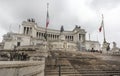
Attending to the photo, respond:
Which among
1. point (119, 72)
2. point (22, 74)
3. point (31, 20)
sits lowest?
point (119, 72)

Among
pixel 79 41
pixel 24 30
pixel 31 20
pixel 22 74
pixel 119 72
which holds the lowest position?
pixel 119 72

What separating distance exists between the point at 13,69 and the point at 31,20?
239 feet

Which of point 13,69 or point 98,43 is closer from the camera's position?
point 13,69

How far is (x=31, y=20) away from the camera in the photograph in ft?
254

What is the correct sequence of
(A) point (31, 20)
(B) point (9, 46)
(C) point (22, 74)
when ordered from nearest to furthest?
1. (C) point (22, 74)
2. (B) point (9, 46)
3. (A) point (31, 20)

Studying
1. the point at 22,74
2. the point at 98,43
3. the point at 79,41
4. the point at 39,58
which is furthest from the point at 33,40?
the point at 22,74

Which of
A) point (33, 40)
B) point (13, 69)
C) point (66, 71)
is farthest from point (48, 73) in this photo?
point (33, 40)

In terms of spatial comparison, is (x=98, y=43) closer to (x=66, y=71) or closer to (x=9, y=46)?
(x=9, y=46)

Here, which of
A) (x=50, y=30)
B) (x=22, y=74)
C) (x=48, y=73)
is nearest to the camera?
(x=22, y=74)

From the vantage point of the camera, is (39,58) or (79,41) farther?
(79,41)

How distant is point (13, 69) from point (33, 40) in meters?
64.3

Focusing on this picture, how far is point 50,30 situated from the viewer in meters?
83.4

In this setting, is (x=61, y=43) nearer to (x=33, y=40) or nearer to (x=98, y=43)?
(x=33, y=40)

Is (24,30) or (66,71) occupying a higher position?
(24,30)
